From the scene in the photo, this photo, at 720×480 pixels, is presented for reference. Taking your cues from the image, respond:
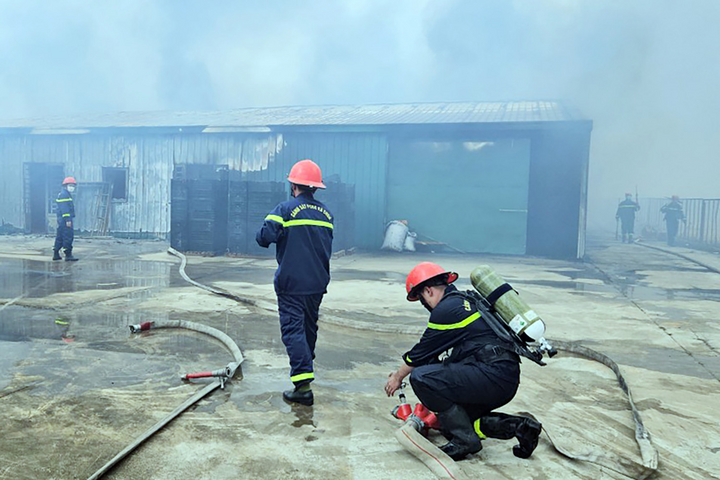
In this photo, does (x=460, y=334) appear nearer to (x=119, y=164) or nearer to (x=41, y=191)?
(x=119, y=164)

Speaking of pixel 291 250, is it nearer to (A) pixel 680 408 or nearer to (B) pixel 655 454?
(B) pixel 655 454

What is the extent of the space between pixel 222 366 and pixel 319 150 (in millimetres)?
12445

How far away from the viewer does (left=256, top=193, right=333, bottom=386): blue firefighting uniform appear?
12.8 feet

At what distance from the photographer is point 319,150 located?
16.5 metres

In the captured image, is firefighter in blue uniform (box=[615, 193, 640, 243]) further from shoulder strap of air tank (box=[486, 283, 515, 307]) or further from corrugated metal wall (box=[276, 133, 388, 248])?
shoulder strap of air tank (box=[486, 283, 515, 307])

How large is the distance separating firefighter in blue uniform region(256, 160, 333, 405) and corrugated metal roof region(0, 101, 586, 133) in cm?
1163

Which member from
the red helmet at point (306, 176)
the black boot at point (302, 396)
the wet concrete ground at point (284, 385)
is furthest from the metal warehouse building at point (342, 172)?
the black boot at point (302, 396)

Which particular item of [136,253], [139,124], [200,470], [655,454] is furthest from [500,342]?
[139,124]

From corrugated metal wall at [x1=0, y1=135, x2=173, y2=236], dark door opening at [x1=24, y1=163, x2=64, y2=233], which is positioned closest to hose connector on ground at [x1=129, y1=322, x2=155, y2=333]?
corrugated metal wall at [x1=0, y1=135, x2=173, y2=236]

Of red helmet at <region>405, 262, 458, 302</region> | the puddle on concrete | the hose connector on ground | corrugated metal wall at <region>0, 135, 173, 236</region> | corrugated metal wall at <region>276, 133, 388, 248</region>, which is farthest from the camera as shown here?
corrugated metal wall at <region>0, 135, 173, 236</region>

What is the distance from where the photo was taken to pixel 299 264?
3.97 meters

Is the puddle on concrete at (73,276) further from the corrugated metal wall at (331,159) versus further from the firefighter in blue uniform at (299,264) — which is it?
the corrugated metal wall at (331,159)

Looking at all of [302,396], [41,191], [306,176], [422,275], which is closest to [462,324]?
[422,275]

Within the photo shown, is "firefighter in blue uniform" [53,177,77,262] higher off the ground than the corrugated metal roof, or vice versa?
the corrugated metal roof
